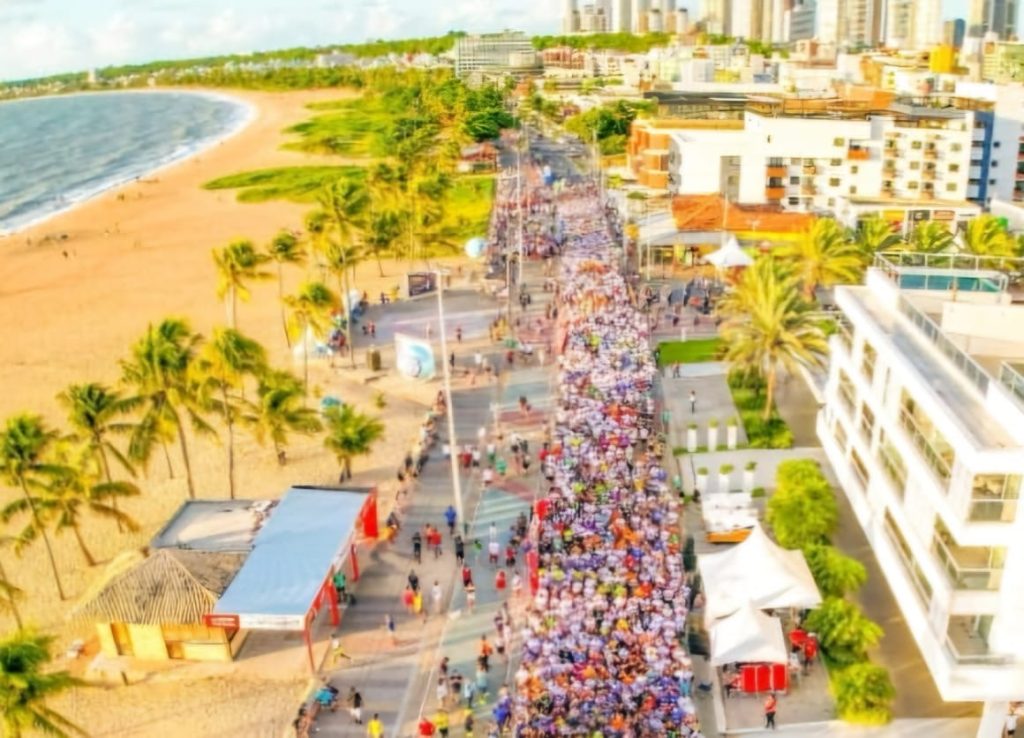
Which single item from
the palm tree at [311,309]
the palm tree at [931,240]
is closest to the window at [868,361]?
the palm tree at [931,240]

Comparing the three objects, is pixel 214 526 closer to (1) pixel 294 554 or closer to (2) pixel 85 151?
(1) pixel 294 554

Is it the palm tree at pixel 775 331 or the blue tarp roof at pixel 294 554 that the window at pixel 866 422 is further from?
the blue tarp roof at pixel 294 554

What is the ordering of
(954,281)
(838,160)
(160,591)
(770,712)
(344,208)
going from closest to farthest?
(770,712) < (160,591) < (954,281) < (344,208) < (838,160)

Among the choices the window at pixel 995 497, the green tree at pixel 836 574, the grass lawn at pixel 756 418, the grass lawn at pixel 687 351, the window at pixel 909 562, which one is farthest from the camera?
the grass lawn at pixel 687 351

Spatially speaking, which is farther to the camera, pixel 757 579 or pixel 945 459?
pixel 757 579

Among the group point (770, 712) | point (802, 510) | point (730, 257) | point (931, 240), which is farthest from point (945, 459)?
point (730, 257)

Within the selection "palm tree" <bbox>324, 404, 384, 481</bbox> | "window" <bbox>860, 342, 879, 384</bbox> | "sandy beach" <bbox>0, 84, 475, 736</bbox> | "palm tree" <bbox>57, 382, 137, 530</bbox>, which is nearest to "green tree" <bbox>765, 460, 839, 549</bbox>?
"window" <bbox>860, 342, 879, 384</bbox>

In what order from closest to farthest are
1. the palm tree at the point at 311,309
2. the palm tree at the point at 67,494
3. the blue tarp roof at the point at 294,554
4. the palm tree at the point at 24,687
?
the palm tree at the point at 24,687
the blue tarp roof at the point at 294,554
the palm tree at the point at 67,494
the palm tree at the point at 311,309
